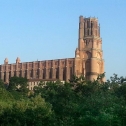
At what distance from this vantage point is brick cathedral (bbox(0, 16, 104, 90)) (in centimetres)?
10144

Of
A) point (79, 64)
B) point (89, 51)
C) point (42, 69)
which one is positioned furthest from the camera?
point (42, 69)

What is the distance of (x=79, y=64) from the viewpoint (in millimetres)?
103562

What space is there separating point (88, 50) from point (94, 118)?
8119cm

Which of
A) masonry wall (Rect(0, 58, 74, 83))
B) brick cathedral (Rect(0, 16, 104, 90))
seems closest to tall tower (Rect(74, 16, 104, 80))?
brick cathedral (Rect(0, 16, 104, 90))

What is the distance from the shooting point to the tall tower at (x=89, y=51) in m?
101

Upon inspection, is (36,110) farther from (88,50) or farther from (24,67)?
(24,67)

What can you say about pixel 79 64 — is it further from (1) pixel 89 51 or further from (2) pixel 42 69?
(2) pixel 42 69

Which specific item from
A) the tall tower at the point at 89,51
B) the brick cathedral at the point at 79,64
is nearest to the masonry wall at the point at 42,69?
the brick cathedral at the point at 79,64

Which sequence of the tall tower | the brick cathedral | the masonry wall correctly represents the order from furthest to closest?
the masonry wall, the brick cathedral, the tall tower

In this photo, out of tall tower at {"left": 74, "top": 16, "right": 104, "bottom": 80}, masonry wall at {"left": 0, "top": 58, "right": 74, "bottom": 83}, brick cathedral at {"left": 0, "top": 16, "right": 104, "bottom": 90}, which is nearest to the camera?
tall tower at {"left": 74, "top": 16, "right": 104, "bottom": 80}

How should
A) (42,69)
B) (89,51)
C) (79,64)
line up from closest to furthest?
(79,64) < (89,51) < (42,69)

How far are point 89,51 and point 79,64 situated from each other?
4512 millimetres

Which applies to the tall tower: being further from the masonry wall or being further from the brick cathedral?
the masonry wall

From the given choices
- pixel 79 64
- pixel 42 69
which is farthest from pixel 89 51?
pixel 42 69
